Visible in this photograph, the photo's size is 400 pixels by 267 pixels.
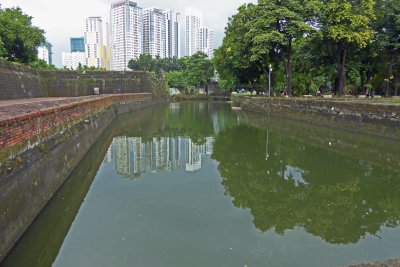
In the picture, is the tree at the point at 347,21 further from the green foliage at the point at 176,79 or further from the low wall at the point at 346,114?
the green foliage at the point at 176,79

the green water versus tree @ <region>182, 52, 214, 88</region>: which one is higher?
tree @ <region>182, 52, 214, 88</region>

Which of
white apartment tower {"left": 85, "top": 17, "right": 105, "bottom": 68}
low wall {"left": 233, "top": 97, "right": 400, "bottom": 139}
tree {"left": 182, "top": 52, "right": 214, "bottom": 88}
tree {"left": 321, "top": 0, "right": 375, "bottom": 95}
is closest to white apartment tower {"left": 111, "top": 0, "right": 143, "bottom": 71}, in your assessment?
white apartment tower {"left": 85, "top": 17, "right": 105, "bottom": 68}

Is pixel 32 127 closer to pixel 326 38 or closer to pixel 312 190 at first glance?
pixel 312 190

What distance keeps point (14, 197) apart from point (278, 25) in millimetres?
20290

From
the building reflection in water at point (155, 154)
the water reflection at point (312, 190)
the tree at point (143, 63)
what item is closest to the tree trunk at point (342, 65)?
the building reflection in water at point (155, 154)

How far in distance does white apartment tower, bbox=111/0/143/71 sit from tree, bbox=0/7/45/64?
3923 cm

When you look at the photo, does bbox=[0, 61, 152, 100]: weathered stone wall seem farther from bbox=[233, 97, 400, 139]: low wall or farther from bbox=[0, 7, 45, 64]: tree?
bbox=[233, 97, 400, 139]: low wall

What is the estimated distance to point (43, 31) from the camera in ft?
90.0

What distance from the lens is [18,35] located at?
2453 cm

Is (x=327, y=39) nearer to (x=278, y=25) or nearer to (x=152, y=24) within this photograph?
(x=278, y=25)

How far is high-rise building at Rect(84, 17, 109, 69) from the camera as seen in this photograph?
75875 mm

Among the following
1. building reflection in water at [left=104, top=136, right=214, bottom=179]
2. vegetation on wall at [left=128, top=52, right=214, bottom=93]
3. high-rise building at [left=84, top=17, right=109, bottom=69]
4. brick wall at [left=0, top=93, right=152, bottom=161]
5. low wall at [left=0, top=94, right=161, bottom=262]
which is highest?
high-rise building at [left=84, top=17, right=109, bottom=69]

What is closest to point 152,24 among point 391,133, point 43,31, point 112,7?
point 112,7

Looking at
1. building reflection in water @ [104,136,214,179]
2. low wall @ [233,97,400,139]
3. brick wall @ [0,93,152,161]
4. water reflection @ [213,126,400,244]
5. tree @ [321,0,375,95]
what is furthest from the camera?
tree @ [321,0,375,95]
